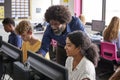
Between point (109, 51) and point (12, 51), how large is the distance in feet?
10.7

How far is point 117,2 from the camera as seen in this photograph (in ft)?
20.0

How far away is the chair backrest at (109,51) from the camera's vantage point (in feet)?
14.2

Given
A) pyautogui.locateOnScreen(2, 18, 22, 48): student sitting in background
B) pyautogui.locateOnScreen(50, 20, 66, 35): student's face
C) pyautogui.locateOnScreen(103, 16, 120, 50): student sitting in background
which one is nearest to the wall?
pyautogui.locateOnScreen(103, 16, 120, 50): student sitting in background

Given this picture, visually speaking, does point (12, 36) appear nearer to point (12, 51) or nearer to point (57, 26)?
point (57, 26)

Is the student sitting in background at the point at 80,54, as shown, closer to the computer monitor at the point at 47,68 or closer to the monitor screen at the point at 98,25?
the computer monitor at the point at 47,68

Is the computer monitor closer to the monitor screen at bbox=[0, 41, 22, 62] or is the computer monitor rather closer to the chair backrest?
the monitor screen at bbox=[0, 41, 22, 62]

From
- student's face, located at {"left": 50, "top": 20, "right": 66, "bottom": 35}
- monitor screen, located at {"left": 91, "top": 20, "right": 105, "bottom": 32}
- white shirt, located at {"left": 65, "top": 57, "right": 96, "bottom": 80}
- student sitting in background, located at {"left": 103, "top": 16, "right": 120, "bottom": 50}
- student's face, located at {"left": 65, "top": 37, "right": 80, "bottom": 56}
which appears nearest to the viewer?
white shirt, located at {"left": 65, "top": 57, "right": 96, "bottom": 80}

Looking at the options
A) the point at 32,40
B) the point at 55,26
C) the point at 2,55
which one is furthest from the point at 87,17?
the point at 2,55

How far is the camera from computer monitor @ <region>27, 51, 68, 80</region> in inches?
36.9

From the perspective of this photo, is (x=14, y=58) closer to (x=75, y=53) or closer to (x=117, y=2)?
(x=75, y=53)

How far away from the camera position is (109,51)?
14.6 ft

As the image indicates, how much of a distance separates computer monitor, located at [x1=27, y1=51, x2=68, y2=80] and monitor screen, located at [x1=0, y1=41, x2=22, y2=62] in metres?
0.13

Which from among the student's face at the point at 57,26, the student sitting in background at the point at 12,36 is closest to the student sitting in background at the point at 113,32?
the student sitting in background at the point at 12,36

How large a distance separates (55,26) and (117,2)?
4.56 m
